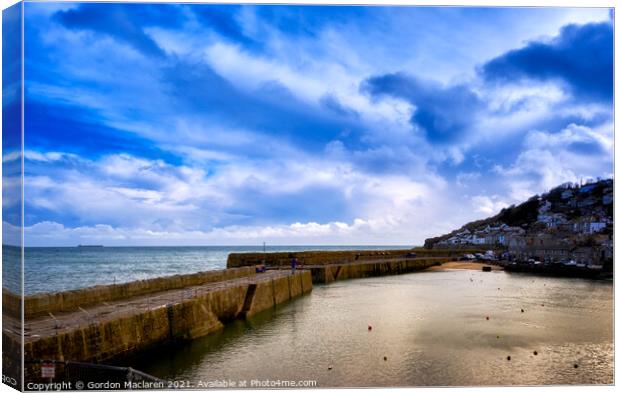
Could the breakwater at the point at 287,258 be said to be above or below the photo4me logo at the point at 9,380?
above

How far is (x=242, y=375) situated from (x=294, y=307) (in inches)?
524

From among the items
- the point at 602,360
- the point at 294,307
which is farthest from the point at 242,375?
the point at 294,307

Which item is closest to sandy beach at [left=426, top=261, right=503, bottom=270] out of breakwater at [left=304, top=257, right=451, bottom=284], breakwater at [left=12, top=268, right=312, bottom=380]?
breakwater at [left=304, top=257, right=451, bottom=284]

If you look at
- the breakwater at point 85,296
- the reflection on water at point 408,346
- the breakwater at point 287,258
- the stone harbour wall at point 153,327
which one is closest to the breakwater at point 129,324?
the stone harbour wall at point 153,327

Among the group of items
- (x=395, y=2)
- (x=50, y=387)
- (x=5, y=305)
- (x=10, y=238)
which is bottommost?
(x=50, y=387)

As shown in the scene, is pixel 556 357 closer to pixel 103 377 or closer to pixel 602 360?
pixel 602 360

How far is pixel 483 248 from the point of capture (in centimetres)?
8906

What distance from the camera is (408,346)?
56.1 ft

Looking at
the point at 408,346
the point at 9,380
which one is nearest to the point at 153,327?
the point at 9,380

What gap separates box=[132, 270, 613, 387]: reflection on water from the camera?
13953 millimetres

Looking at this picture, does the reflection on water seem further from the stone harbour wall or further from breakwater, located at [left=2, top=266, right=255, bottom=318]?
breakwater, located at [left=2, top=266, right=255, bottom=318]

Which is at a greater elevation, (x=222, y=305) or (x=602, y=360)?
(x=222, y=305)

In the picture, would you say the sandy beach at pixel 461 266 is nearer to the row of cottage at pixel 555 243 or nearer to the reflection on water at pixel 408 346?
the row of cottage at pixel 555 243

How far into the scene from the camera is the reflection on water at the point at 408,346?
14.0 metres
